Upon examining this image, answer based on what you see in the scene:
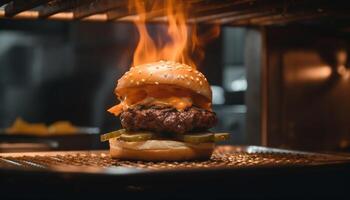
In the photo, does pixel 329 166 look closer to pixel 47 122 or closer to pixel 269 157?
pixel 269 157

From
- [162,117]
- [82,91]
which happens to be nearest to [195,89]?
[162,117]

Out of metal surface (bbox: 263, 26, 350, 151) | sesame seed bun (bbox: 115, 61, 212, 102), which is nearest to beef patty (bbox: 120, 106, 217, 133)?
sesame seed bun (bbox: 115, 61, 212, 102)

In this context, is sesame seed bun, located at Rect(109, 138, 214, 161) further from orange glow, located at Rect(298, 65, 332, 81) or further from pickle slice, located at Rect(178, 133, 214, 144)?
orange glow, located at Rect(298, 65, 332, 81)

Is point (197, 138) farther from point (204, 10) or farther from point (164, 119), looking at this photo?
point (204, 10)

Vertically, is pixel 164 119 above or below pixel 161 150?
above

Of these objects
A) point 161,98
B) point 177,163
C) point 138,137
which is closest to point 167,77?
point 161,98

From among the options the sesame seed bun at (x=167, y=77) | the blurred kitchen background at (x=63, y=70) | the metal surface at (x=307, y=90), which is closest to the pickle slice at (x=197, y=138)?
the sesame seed bun at (x=167, y=77)

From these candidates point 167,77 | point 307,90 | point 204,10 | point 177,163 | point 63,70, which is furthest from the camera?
point 63,70
